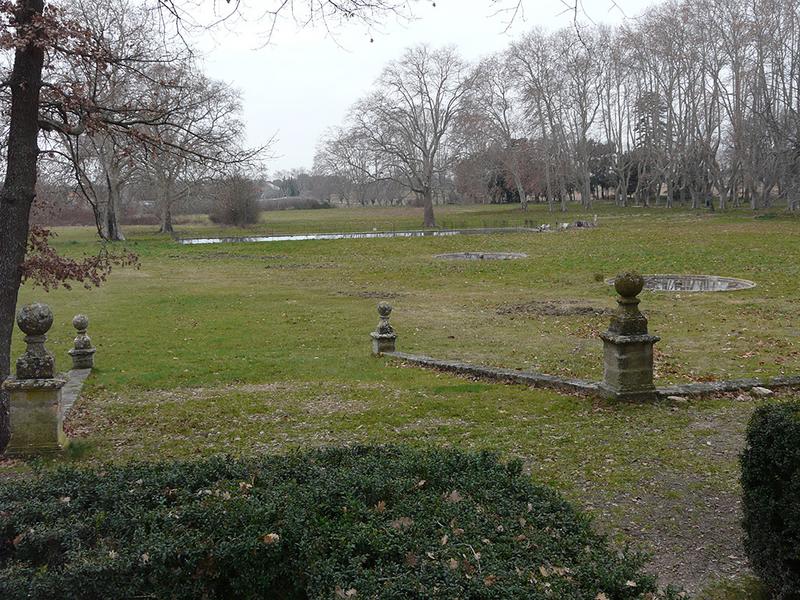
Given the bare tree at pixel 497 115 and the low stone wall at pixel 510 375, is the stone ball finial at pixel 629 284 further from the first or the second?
the bare tree at pixel 497 115

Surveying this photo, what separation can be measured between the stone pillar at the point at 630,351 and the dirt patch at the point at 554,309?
756cm

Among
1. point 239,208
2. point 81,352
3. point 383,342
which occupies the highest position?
point 239,208

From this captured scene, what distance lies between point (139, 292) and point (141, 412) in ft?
49.3

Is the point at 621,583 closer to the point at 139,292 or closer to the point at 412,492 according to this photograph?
the point at 412,492

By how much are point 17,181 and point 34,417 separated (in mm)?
2628

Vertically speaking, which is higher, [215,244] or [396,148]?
[396,148]

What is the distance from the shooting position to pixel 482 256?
31.3 meters

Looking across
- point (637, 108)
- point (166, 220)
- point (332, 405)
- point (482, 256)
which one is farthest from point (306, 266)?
point (637, 108)

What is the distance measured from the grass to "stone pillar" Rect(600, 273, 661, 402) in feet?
0.93

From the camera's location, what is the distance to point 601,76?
6419 cm

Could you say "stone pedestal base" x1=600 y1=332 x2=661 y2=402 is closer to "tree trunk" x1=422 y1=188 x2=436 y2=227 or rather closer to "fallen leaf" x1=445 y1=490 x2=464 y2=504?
"fallen leaf" x1=445 y1=490 x2=464 y2=504

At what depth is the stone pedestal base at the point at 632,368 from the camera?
28.0ft

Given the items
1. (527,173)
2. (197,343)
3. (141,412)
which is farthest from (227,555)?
(527,173)

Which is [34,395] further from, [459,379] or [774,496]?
[774,496]
